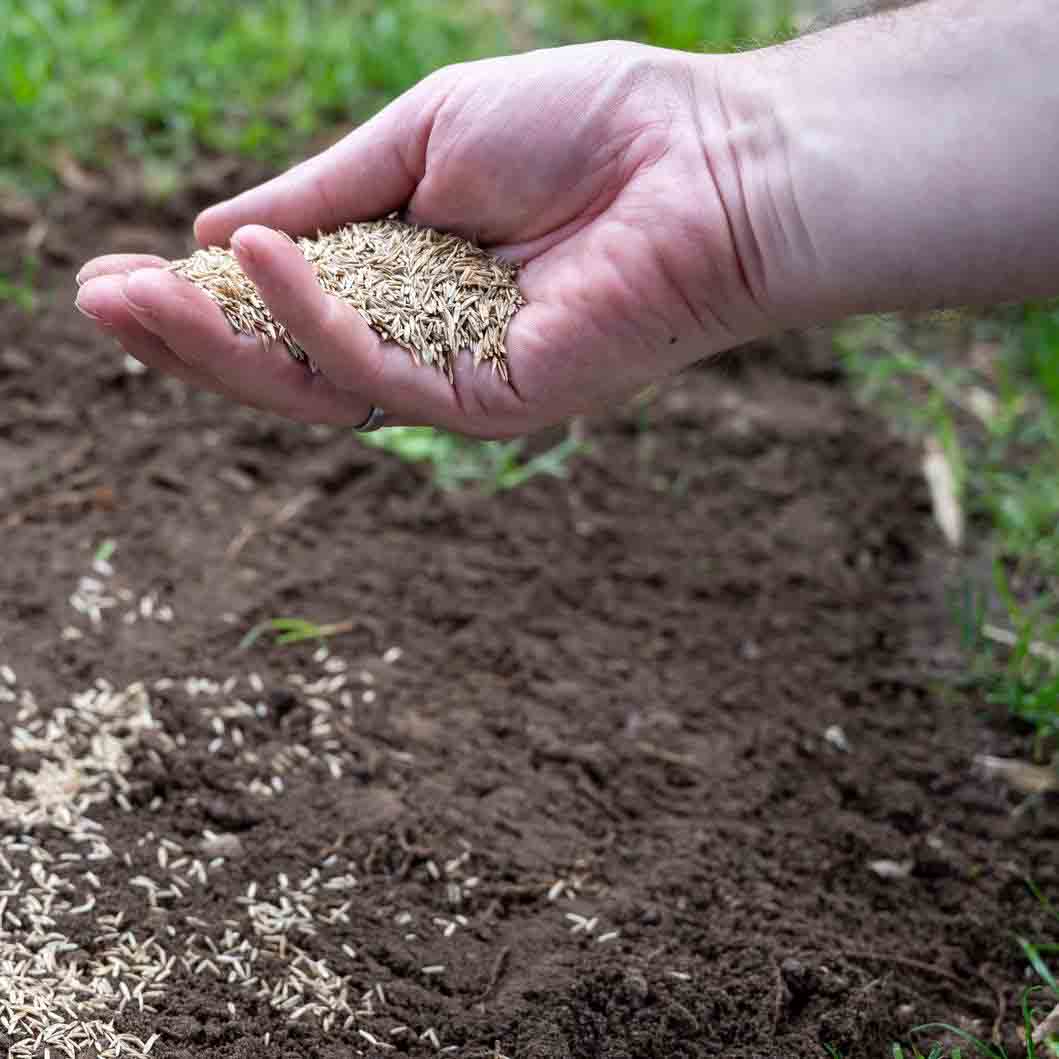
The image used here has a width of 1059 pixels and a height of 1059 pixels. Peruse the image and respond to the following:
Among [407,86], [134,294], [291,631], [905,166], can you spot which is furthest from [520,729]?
[407,86]

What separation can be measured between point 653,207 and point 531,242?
17.1 inches

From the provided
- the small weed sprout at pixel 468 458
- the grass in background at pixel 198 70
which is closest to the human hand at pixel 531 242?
the small weed sprout at pixel 468 458

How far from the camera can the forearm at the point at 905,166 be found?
2.43 meters

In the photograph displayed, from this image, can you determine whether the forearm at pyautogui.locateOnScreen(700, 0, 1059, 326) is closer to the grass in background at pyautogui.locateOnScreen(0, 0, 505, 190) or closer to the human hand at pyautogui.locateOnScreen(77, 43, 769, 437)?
the human hand at pyautogui.locateOnScreen(77, 43, 769, 437)

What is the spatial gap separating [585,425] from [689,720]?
1266mm

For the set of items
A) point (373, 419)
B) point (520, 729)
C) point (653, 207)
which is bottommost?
point (520, 729)

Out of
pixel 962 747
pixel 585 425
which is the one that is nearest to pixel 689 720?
pixel 962 747

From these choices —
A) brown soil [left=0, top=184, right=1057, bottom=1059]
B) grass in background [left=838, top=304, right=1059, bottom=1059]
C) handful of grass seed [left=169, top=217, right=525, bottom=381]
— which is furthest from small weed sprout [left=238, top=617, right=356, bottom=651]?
grass in background [left=838, top=304, right=1059, bottom=1059]

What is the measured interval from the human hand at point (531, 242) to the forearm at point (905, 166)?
0.35 ft

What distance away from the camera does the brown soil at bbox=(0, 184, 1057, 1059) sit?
2529 mm

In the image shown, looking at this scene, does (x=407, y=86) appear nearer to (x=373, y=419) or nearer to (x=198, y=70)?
(x=198, y=70)

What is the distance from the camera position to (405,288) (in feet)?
9.50

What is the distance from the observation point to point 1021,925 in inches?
112

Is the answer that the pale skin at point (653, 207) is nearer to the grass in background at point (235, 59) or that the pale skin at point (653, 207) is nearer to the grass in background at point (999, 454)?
the grass in background at point (999, 454)
